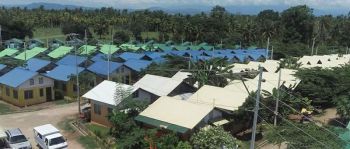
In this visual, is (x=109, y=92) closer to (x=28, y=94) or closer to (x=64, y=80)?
(x=64, y=80)

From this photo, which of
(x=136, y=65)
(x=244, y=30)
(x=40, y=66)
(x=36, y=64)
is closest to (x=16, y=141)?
(x=40, y=66)

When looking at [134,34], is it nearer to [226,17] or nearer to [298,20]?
[226,17]

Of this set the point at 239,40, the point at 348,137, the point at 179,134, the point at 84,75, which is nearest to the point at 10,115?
the point at 84,75

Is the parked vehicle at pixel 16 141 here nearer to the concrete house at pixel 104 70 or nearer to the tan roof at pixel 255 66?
the concrete house at pixel 104 70

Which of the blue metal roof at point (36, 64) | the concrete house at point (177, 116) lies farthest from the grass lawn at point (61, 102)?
the concrete house at point (177, 116)

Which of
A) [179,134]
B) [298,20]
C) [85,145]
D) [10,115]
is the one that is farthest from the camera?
[298,20]

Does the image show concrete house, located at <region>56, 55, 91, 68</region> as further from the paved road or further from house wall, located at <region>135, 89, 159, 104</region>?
house wall, located at <region>135, 89, 159, 104</region>

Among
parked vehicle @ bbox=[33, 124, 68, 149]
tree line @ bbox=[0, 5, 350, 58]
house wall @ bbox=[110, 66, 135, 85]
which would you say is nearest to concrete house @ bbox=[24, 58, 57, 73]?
house wall @ bbox=[110, 66, 135, 85]
